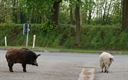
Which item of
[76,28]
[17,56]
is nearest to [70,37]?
[76,28]

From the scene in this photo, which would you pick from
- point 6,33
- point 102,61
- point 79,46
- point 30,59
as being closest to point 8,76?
point 30,59

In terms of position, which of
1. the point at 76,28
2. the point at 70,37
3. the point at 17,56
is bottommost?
the point at 70,37

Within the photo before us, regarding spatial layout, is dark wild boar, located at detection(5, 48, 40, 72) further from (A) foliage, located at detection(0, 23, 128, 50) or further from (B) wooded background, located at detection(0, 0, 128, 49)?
(A) foliage, located at detection(0, 23, 128, 50)

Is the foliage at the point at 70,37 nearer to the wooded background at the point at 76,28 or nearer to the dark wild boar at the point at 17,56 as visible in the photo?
the wooded background at the point at 76,28

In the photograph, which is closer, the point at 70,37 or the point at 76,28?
the point at 76,28

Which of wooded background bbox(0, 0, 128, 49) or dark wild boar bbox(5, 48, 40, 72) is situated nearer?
dark wild boar bbox(5, 48, 40, 72)

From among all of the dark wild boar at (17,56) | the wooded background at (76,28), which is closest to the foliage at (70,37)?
the wooded background at (76,28)

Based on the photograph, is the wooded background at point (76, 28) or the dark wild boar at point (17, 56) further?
the wooded background at point (76, 28)

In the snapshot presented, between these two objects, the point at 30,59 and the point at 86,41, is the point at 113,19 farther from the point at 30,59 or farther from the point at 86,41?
the point at 30,59

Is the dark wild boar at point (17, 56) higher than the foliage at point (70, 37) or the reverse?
higher

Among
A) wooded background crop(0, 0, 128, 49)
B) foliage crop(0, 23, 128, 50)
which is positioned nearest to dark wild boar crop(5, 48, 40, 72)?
wooded background crop(0, 0, 128, 49)

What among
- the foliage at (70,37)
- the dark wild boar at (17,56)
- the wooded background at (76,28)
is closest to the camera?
the dark wild boar at (17,56)

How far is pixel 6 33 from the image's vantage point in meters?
51.7

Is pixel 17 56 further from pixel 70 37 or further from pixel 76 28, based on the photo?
pixel 70 37
